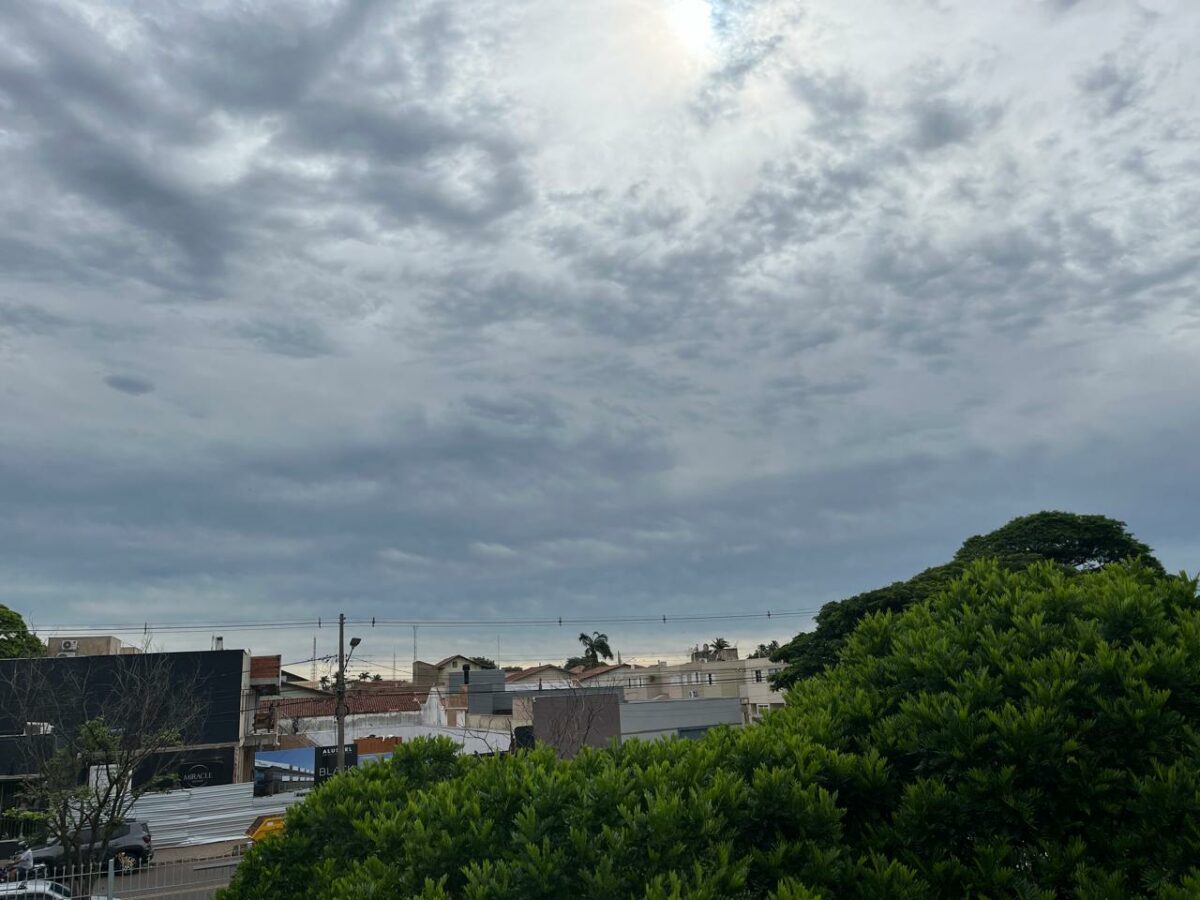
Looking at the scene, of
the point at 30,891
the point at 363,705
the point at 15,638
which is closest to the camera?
the point at 30,891

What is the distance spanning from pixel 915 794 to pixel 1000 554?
42.9 metres

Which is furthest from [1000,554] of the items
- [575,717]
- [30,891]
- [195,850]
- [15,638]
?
[15,638]

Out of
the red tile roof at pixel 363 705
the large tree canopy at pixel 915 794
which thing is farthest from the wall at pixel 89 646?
the large tree canopy at pixel 915 794

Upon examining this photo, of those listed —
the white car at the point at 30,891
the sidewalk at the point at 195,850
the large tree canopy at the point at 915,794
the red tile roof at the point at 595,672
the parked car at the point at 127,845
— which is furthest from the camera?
the red tile roof at the point at 595,672

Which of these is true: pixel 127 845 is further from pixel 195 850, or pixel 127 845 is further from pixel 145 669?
pixel 145 669

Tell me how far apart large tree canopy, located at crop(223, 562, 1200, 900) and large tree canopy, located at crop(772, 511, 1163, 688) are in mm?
34383

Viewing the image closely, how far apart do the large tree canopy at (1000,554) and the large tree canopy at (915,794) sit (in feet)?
113

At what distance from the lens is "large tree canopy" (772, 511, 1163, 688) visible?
4047 centimetres

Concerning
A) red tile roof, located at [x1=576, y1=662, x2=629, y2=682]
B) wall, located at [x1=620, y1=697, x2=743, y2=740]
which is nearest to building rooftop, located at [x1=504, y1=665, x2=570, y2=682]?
red tile roof, located at [x1=576, y1=662, x2=629, y2=682]

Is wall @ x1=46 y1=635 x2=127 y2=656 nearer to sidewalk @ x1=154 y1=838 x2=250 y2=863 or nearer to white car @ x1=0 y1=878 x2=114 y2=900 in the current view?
sidewalk @ x1=154 y1=838 x2=250 y2=863

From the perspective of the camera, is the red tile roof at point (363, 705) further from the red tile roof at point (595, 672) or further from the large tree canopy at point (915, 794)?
the large tree canopy at point (915, 794)

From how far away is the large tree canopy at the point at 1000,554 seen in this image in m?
40.5

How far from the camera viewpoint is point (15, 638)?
54719 mm

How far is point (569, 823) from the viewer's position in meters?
5.18
